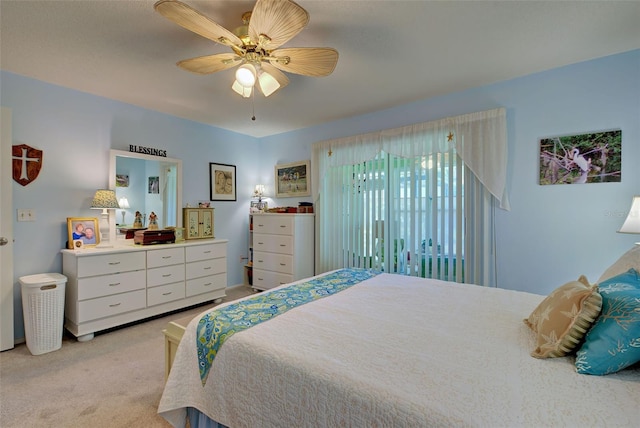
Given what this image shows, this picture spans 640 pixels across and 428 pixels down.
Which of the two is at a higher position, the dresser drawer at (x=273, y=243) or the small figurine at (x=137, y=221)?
the small figurine at (x=137, y=221)

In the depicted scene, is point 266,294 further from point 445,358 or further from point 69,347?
point 69,347

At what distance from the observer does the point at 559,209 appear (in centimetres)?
257

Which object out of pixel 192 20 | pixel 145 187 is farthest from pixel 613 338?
pixel 145 187

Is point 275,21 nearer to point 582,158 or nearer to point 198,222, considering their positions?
point 582,158

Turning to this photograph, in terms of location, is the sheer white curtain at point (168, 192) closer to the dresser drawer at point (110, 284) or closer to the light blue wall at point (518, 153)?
the light blue wall at point (518, 153)

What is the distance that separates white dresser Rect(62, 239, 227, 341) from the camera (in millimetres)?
2693

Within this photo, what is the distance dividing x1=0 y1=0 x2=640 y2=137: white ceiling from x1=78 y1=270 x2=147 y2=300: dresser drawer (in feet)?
6.26

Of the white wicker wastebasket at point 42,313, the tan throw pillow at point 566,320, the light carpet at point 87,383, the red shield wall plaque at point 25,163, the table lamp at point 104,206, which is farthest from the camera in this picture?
the table lamp at point 104,206

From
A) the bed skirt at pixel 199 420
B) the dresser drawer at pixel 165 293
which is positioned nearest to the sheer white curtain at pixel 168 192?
Answer: the dresser drawer at pixel 165 293

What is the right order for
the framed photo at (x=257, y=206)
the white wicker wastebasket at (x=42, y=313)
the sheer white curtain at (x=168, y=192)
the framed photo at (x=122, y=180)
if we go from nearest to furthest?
1. the white wicker wastebasket at (x=42, y=313)
2. the framed photo at (x=122, y=180)
3. the sheer white curtain at (x=168, y=192)
4. the framed photo at (x=257, y=206)

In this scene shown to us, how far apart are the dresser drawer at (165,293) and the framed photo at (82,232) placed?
2.57 feet

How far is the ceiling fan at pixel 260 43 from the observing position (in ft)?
4.69

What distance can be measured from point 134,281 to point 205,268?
817 mm

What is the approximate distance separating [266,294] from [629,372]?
171cm
